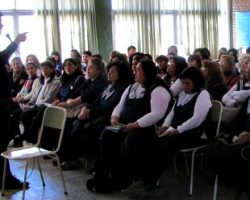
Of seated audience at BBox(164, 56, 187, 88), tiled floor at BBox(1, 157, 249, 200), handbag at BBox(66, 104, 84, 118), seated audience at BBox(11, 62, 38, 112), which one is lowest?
tiled floor at BBox(1, 157, 249, 200)

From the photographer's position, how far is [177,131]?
12.4ft

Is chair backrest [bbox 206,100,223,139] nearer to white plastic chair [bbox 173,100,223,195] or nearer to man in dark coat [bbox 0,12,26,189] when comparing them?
white plastic chair [bbox 173,100,223,195]

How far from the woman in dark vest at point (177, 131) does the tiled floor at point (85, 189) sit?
24cm

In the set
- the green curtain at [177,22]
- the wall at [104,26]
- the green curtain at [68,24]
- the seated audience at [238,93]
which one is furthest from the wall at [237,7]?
the seated audience at [238,93]

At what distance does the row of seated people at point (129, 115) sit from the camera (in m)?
3.79

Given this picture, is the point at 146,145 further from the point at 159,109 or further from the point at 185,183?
the point at 185,183

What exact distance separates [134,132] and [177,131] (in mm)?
382

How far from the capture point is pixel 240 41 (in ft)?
39.3

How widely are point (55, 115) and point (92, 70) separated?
1135mm

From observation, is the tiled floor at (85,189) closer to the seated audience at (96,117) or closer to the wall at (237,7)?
the seated audience at (96,117)

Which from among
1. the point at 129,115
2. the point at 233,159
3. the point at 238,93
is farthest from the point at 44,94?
the point at 233,159

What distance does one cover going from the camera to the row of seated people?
3787 millimetres

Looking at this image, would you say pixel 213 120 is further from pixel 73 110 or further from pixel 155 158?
pixel 73 110

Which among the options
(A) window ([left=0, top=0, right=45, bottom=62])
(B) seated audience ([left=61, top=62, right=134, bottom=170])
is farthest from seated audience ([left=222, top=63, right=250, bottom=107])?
(A) window ([left=0, top=0, right=45, bottom=62])
